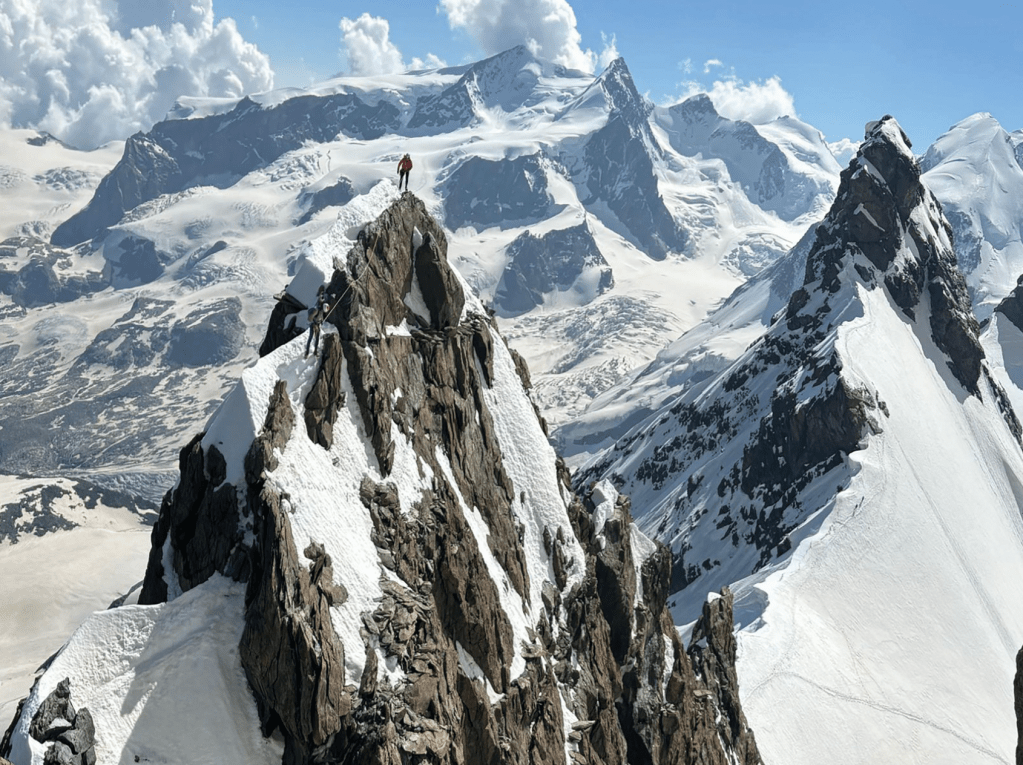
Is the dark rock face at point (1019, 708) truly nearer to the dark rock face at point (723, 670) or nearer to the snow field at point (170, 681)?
the dark rock face at point (723, 670)

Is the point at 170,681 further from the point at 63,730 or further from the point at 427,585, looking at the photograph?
the point at 427,585

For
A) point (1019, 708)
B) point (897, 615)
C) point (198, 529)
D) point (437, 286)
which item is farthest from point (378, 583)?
point (897, 615)

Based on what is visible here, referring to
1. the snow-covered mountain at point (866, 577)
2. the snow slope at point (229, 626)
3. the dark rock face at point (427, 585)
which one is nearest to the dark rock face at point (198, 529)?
the dark rock face at point (427, 585)

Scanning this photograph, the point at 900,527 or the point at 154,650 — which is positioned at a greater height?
the point at 900,527

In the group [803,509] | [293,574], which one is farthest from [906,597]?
[293,574]

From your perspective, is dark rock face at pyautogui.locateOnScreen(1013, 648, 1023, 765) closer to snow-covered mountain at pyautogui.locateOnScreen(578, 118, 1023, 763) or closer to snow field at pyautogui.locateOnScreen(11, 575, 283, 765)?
snow field at pyautogui.locateOnScreen(11, 575, 283, 765)

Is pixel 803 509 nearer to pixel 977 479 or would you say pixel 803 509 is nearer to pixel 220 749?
pixel 977 479
